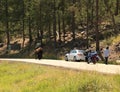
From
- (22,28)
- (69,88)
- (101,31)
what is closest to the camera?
(69,88)

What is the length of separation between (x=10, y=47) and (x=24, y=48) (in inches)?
101

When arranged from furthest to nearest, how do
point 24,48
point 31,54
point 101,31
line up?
point 24,48 < point 31,54 < point 101,31

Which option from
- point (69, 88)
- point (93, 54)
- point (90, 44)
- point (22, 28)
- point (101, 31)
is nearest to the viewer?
point (69, 88)

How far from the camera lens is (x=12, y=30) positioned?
79438 mm

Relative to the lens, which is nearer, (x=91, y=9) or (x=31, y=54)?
(x=91, y=9)

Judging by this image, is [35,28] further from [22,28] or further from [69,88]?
[69,88]

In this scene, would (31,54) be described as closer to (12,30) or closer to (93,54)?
A: (12,30)

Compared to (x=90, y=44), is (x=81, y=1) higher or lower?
higher

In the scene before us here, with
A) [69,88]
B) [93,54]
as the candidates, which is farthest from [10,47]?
[69,88]

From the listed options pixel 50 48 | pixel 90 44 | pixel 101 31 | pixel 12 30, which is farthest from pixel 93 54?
pixel 12 30

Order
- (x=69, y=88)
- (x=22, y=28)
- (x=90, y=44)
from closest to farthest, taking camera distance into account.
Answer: (x=69, y=88) < (x=90, y=44) < (x=22, y=28)

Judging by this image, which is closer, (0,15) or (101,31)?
(101,31)

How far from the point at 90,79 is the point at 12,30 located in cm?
6394

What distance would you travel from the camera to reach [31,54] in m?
67.9
